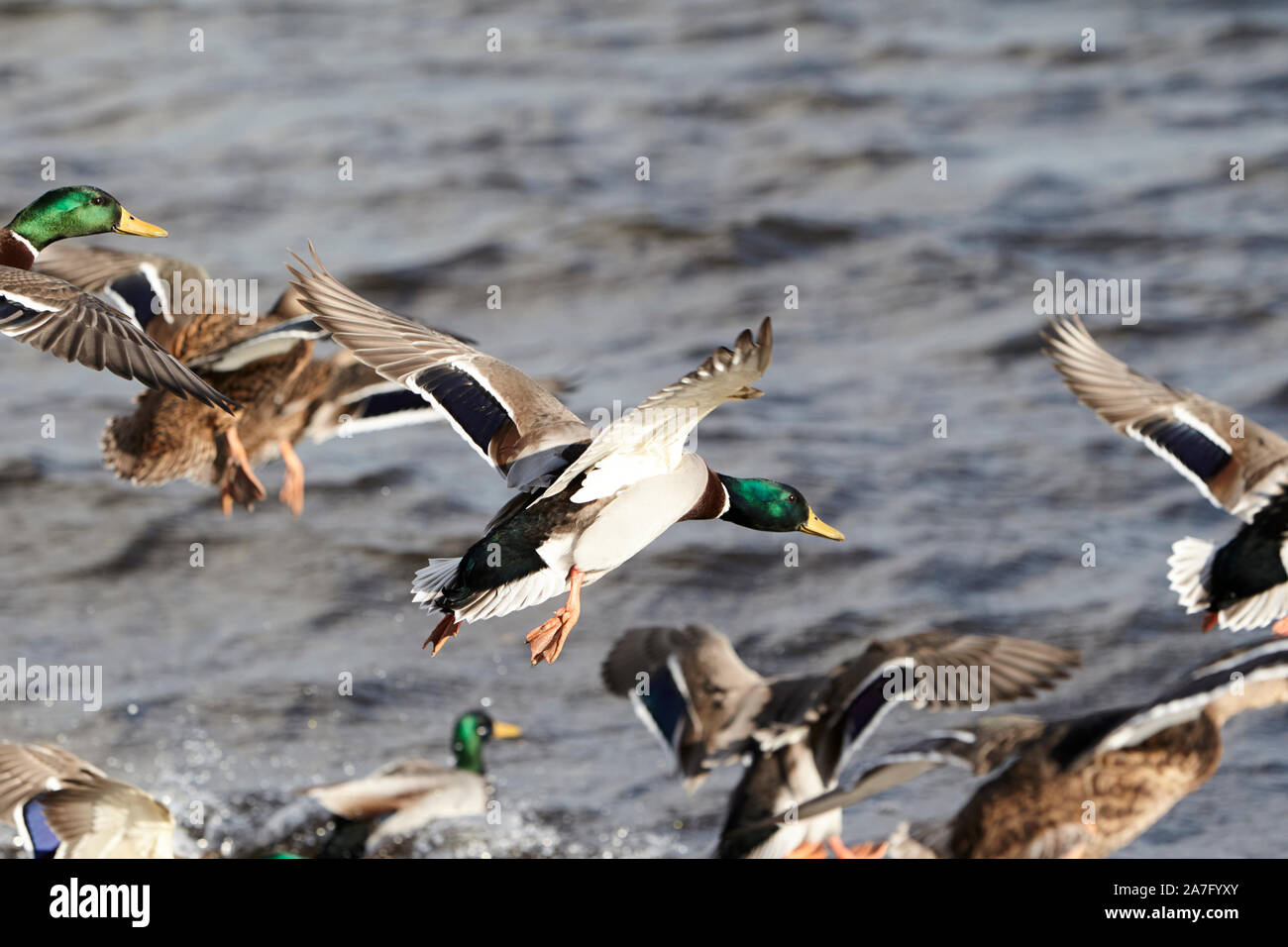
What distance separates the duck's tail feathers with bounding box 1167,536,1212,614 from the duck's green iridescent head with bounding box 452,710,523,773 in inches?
100

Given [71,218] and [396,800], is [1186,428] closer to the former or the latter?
[396,800]

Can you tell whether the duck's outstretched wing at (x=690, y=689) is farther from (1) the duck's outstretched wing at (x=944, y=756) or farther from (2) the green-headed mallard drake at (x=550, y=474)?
(2) the green-headed mallard drake at (x=550, y=474)

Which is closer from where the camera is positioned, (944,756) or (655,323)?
(944,756)

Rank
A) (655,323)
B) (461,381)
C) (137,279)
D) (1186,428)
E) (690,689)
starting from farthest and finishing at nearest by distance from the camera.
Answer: (655,323) < (137,279) < (1186,428) < (690,689) < (461,381)

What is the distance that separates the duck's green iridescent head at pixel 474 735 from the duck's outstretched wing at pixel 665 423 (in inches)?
101

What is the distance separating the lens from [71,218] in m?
5.65

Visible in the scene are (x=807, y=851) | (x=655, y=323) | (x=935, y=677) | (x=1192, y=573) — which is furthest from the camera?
(x=655, y=323)

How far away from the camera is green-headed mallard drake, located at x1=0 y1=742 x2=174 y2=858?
16.8ft

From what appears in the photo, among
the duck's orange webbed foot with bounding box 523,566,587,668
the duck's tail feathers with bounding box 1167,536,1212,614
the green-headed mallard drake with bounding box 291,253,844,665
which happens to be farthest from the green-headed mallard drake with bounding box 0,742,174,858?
the duck's tail feathers with bounding box 1167,536,1212,614

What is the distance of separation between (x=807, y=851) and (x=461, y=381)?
6.38 feet

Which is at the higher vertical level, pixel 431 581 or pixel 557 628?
pixel 431 581

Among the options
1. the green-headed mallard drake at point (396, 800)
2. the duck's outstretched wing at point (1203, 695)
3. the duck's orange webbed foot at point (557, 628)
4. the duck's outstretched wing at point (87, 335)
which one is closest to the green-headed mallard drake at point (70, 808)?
the green-headed mallard drake at point (396, 800)

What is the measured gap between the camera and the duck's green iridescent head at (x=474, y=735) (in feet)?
21.3

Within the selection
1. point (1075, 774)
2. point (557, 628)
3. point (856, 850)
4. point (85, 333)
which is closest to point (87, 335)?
point (85, 333)
